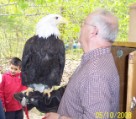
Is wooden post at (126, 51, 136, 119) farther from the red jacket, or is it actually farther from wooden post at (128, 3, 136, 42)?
the red jacket

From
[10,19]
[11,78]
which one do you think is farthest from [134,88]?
[10,19]

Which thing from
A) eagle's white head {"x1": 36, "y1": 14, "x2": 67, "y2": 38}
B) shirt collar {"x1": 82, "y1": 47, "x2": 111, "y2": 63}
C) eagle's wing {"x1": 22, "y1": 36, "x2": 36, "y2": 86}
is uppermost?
eagle's white head {"x1": 36, "y1": 14, "x2": 67, "y2": 38}

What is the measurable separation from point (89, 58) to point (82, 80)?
119 millimetres

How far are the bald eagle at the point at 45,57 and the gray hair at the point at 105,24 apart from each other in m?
0.66

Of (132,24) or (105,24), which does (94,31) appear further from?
(132,24)

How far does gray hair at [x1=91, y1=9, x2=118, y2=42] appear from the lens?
1.03 meters

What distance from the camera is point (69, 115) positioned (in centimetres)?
106

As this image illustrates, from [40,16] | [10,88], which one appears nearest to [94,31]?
[10,88]

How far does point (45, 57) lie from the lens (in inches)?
65.9

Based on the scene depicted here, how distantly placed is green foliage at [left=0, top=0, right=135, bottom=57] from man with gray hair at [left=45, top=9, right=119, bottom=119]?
1.81 meters

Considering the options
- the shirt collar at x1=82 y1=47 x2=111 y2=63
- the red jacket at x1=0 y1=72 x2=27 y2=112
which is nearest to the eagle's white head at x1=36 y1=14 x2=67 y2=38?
the shirt collar at x1=82 y1=47 x2=111 y2=63

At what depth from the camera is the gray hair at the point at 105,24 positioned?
3.39 feet

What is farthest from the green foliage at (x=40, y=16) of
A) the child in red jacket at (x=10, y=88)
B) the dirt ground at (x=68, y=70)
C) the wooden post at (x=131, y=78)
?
the wooden post at (x=131, y=78)

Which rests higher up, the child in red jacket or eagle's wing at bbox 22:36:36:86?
eagle's wing at bbox 22:36:36:86
